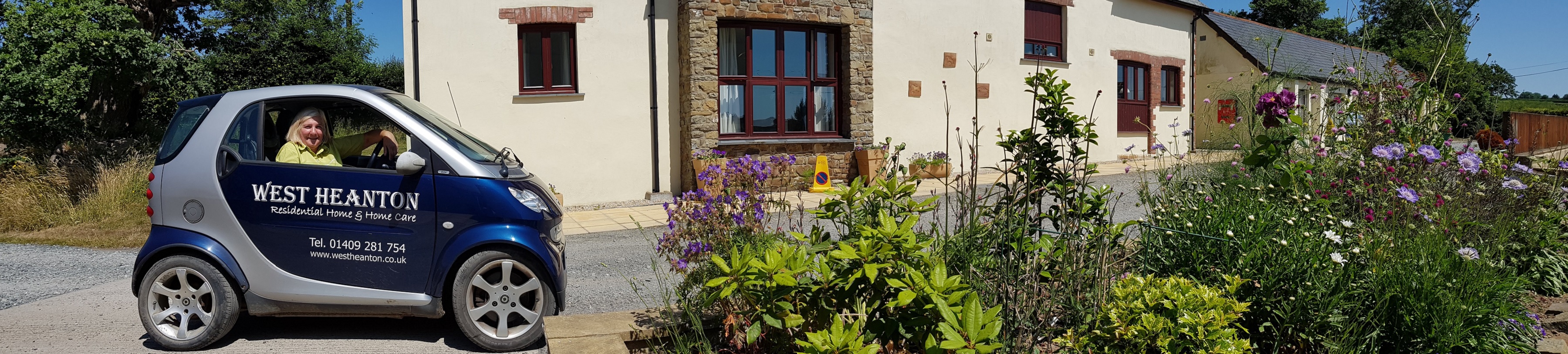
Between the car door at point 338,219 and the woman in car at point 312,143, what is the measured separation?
4.4 inches

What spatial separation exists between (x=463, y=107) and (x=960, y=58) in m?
7.60

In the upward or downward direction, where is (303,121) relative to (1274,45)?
downward

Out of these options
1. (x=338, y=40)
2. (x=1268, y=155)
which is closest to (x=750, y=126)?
(x=1268, y=155)

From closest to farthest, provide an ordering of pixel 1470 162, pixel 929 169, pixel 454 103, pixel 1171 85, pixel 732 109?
pixel 1470 162
pixel 454 103
pixel 732 109
pixel 929 169
pixel 1171 85

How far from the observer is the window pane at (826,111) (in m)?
12.3

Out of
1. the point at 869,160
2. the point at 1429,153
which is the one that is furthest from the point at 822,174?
the point at 1429,153

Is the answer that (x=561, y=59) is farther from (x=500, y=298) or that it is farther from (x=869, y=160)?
(x=500, y=298)

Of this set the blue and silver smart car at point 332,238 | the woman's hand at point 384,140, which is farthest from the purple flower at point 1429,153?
the woman's hand at point 384,140

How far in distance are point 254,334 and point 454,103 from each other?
20.9ft

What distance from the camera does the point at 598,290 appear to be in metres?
5.44

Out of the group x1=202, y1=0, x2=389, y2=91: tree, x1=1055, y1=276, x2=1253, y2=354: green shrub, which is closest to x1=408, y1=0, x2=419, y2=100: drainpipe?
x1=1055, y1=276, x2=1253, y2=354: green shrub

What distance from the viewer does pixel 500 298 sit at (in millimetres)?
3854

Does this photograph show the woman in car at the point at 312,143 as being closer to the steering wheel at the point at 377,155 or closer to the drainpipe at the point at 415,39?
the steering wheel at the point at 377,155

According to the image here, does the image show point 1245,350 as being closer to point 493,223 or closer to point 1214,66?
point 493,223
